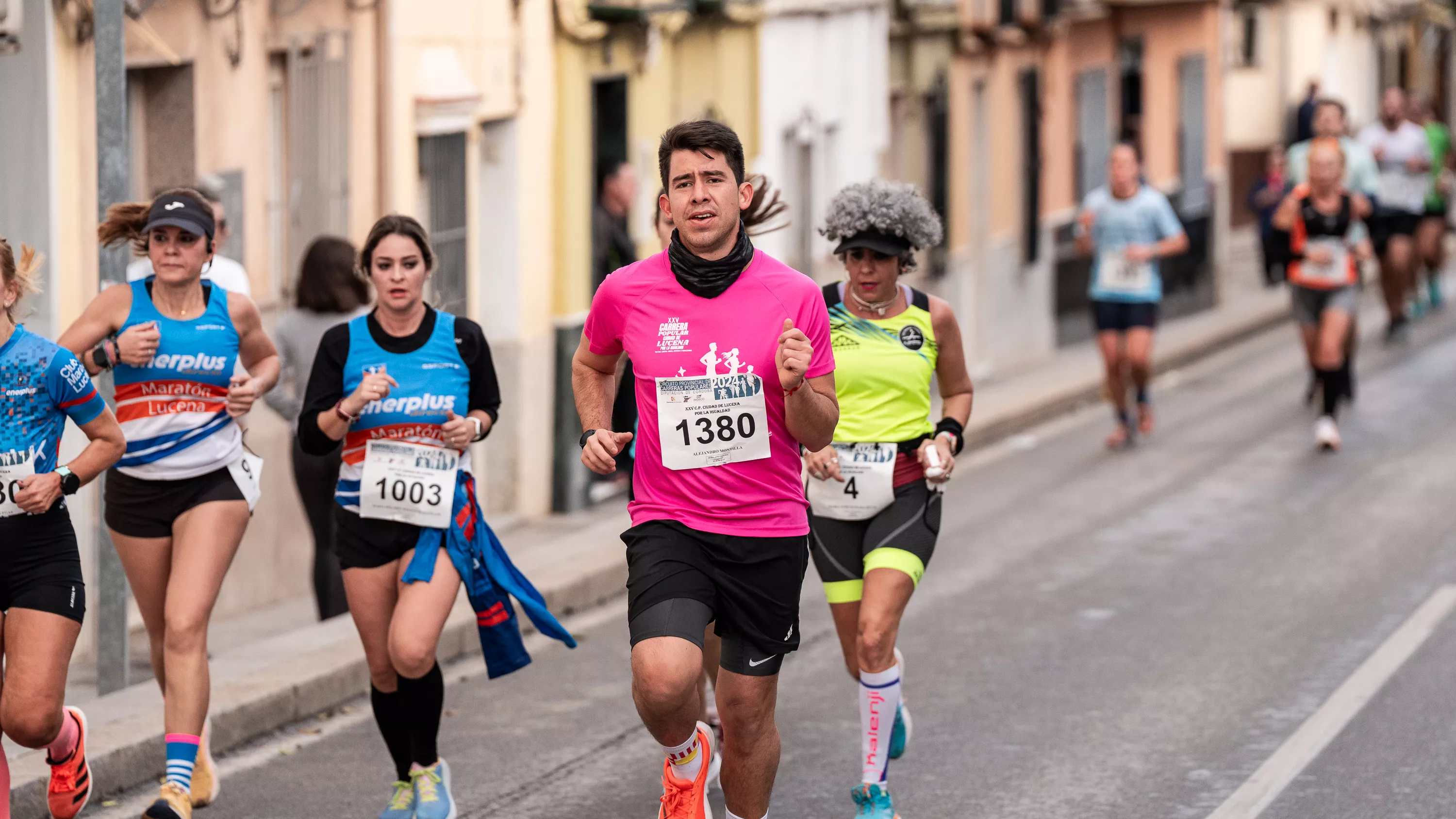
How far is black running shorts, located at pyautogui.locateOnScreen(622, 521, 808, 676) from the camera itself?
19.1 feet

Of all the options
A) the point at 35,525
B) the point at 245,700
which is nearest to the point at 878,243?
the point at 35,525

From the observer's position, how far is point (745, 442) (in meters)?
5.81

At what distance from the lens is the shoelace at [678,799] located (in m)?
6.00

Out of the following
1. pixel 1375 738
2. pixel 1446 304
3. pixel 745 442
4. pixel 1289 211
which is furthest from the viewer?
pixel 1446 304

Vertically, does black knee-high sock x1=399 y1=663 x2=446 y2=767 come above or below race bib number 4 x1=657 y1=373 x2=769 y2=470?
below

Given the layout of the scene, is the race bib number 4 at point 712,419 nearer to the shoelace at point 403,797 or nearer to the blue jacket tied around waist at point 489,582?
the blue jacket tied around waist at point 489,582

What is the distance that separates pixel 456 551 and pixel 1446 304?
21.4 metres

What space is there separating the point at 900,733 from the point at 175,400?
8.35ft

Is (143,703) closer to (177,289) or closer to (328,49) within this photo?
(177,289)

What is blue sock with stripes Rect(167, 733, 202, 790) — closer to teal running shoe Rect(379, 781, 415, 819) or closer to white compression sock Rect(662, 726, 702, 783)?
teal running shoe Rect(379, 781, 415, 819)

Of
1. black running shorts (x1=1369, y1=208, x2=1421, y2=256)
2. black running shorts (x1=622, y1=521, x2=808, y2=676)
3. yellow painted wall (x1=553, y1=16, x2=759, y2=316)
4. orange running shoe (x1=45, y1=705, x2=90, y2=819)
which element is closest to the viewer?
black running shorts (x1=622, y1=521, x2=808, y2=676)

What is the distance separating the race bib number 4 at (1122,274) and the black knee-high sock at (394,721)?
10070mm

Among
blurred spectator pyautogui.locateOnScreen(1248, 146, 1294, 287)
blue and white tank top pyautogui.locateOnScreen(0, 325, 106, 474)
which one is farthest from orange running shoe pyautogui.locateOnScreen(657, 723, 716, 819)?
blurred spectator pyautogui.locateOnScreen(1248, 146, 1294, 287)

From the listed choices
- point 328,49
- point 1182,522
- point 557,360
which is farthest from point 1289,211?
point 328,49
